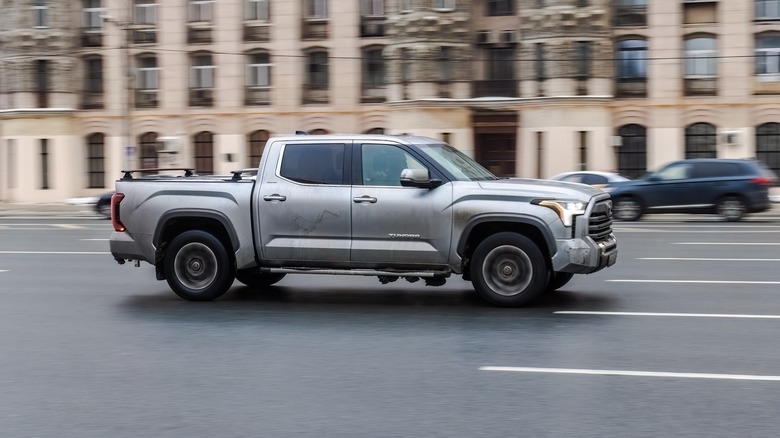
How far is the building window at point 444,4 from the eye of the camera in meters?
42.0

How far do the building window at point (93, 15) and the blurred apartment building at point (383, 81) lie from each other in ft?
0.32

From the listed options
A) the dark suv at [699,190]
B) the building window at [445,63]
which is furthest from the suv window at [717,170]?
the building window at [445,63]

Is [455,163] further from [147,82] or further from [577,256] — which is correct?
[147,82]

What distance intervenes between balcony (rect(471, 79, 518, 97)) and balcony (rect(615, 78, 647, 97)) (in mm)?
3918

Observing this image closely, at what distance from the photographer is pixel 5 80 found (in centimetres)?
4775

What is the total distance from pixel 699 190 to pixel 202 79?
25.0 metres

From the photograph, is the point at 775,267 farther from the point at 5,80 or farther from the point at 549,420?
the point at 5,80

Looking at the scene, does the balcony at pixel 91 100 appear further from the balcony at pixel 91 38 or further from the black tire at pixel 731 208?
the black tire at pixel 731 208

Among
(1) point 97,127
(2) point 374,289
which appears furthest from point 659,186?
(1) point 97,127

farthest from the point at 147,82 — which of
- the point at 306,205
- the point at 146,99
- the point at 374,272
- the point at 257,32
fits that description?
the point at 374,272

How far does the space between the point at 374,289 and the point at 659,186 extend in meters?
17.2

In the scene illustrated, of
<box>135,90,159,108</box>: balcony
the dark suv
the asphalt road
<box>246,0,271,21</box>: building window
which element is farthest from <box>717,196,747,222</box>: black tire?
<box>135,90,159,108</box>: balcony

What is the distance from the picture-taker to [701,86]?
40844 mm

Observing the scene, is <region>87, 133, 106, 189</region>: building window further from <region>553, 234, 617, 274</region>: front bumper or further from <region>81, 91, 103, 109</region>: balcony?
<region>553, 234, 617, 274</region>: front bumper
